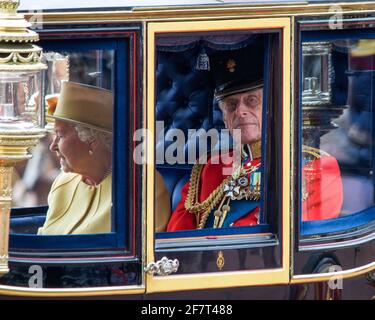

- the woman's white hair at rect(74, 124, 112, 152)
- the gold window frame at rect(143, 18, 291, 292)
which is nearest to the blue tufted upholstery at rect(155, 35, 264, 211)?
Answer: the gold window frame at rect(143, 18, 291, 292)

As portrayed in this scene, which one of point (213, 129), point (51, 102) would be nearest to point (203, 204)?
point (213, 129)

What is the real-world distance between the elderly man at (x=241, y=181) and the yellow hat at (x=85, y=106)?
58 centimetres

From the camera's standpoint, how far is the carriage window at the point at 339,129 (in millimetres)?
7508

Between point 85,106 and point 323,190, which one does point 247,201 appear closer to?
point 323,190

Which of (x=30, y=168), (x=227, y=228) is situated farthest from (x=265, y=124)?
(x=30, y=168)

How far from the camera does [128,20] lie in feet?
22.4

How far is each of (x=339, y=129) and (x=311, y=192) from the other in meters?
0.42

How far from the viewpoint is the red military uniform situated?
7.40 metres

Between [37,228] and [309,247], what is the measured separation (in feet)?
3.47

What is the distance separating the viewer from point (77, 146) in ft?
23.1

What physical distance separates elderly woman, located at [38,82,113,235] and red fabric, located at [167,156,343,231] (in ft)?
1.26

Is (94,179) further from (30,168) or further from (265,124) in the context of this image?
(265,124)

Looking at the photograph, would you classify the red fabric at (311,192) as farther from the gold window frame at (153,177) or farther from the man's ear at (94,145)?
the man's ear at (94,145)

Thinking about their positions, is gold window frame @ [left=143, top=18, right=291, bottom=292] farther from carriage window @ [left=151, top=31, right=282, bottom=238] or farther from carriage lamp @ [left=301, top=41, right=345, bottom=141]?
carriage lamp @ [left=301, top=41, right=345, bottom=141]
